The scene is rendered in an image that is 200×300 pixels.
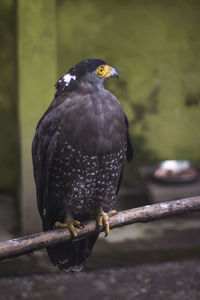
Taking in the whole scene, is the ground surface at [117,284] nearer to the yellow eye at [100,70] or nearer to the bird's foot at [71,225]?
the bird's foot at [71,225]

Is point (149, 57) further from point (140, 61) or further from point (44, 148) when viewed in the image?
point (44, 148)

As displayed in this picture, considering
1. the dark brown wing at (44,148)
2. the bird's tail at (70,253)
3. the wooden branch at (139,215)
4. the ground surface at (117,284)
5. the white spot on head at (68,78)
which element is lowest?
the ground surface at (117,284)

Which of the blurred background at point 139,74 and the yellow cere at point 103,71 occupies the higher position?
the yellow cere at point 103,71

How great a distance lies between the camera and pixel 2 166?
20.6 feet

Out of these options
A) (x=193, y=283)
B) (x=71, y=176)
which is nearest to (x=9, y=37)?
(x=193, y=283)

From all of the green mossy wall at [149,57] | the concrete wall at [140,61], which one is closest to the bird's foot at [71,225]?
the concrete wall at [140,61]

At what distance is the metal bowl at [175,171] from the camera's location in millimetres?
5480

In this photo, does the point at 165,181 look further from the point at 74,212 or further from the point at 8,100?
the point at 74,212

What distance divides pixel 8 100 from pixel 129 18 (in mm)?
1743

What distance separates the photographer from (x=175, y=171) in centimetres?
586

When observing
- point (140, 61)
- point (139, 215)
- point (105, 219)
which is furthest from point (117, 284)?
point (140, 61)

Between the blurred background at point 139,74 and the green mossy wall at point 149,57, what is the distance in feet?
0.04

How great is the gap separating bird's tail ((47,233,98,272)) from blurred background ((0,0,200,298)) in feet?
8.07

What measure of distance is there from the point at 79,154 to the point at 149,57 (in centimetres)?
387
